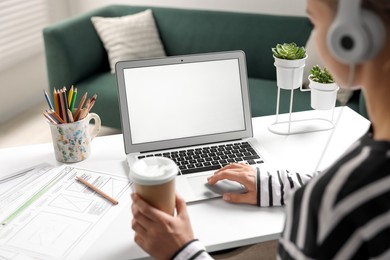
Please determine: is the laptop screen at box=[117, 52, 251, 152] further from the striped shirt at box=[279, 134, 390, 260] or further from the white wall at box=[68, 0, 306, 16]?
the white wall at box=[68, 0, 306, 16]

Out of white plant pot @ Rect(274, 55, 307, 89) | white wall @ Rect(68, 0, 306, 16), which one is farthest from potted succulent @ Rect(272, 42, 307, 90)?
white wall @ Rect(68, 0, 306, 16)

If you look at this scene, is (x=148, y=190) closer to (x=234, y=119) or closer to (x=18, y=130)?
(x=234, y=119)

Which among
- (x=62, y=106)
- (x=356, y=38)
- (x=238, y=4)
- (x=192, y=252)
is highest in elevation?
(x=356, y=38)

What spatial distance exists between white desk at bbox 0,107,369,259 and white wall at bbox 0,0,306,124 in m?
1.77

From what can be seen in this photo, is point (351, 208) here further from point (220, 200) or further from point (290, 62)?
point (290, 62)

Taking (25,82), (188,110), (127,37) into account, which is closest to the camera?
(188,110)

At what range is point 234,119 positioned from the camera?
1.37 m

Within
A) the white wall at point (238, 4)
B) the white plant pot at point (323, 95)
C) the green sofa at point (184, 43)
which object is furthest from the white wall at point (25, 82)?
the white plant pot at point (323, 95)

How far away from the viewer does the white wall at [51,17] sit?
10.4 ft

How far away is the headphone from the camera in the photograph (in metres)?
0.60

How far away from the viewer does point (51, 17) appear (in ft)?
12.0

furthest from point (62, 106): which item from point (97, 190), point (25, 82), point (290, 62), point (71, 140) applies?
point (25, 82)

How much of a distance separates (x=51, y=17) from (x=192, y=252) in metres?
3.24

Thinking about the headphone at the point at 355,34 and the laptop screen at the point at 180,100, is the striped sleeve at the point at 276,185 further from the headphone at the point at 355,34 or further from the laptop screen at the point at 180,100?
the headphone at the point at 355,34
